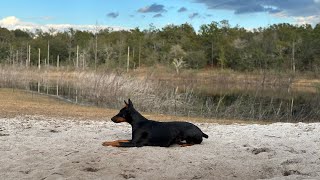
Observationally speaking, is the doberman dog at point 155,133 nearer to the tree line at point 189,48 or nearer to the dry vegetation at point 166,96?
the dry vegetation at point 166,96

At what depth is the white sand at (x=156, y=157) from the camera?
7.09 metres

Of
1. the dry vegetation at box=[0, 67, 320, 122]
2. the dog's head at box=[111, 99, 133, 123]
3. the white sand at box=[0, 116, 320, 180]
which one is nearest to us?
A: the white sand at box=[0, 116, 320, 180]

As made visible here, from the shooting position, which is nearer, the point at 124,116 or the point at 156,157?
the point at 156,157

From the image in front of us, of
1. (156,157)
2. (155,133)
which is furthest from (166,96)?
(156,157)

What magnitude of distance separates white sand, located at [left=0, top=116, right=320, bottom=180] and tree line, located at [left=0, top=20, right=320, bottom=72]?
42.3 metres

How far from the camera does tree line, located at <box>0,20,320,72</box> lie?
190 feet

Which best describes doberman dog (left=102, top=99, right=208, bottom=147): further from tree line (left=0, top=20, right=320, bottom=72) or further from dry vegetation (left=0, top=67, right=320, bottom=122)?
tree line (left=0, top=20, right=320, bottom=72)

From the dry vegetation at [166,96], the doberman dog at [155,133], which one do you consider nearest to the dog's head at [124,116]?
the doberman dog at [155,133]

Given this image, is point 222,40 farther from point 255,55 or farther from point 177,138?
point 177,138

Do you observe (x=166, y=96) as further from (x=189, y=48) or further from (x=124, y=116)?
(x=189, y=48)

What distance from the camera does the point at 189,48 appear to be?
6900 centimetres

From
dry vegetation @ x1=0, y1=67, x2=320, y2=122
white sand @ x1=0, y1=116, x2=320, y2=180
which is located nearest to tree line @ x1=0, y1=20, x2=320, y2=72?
dry vegetation @ x1=0, y1=67, x2=320, y2=122

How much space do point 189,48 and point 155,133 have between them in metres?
60.6

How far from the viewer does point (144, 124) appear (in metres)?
9.05
